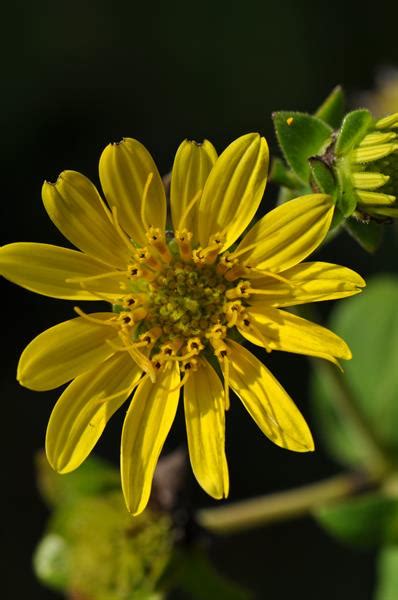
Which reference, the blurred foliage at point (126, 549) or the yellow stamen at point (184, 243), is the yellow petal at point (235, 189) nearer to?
the yellow stamen at point (184, 243)

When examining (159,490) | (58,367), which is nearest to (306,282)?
(58,367)

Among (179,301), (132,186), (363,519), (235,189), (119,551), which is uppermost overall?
(132,186)

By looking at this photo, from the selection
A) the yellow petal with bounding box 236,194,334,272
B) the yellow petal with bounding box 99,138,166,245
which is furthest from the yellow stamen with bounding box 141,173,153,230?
the yellow petal with bounding box 236,194,334,272

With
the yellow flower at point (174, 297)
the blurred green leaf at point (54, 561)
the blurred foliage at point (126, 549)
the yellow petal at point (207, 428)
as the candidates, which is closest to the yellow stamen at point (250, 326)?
the yellow flower at point (174, 297)

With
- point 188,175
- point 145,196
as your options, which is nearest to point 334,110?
point 188,175

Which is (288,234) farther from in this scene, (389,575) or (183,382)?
(389,575)

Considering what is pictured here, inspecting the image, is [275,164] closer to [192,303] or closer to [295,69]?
[192,303]
